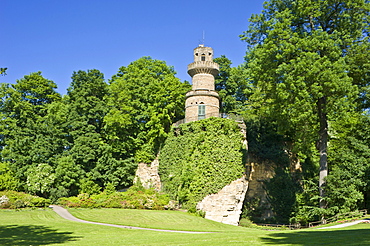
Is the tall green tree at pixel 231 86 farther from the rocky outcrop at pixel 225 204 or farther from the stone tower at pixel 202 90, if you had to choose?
the rocky outcrop at pixel 225 204

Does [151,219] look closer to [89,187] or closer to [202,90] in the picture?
[89,187]

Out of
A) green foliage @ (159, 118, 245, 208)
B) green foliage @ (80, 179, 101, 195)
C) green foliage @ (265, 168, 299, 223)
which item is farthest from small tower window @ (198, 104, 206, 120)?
green foliage @ (80, 179, 101, 195)

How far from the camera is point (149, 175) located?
1449 inches

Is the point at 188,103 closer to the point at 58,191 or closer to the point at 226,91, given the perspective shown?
the point at 226,91

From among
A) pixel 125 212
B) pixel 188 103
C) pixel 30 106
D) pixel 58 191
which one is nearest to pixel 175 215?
pixel 125 212

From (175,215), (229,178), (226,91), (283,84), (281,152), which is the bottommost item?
(175,215)

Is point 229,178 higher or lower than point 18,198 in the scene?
higher

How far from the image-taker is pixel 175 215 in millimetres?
A: 26859

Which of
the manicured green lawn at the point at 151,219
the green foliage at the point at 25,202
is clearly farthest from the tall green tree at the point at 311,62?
the green foliage at the point at 25,202

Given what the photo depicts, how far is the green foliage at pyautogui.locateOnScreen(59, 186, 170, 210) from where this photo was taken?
30625mm

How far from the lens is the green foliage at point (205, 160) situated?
29688 mm

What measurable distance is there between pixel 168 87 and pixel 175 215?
1462cm

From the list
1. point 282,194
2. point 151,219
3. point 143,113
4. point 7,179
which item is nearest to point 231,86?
point 143,113

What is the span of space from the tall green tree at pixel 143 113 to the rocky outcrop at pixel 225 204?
9.18m
